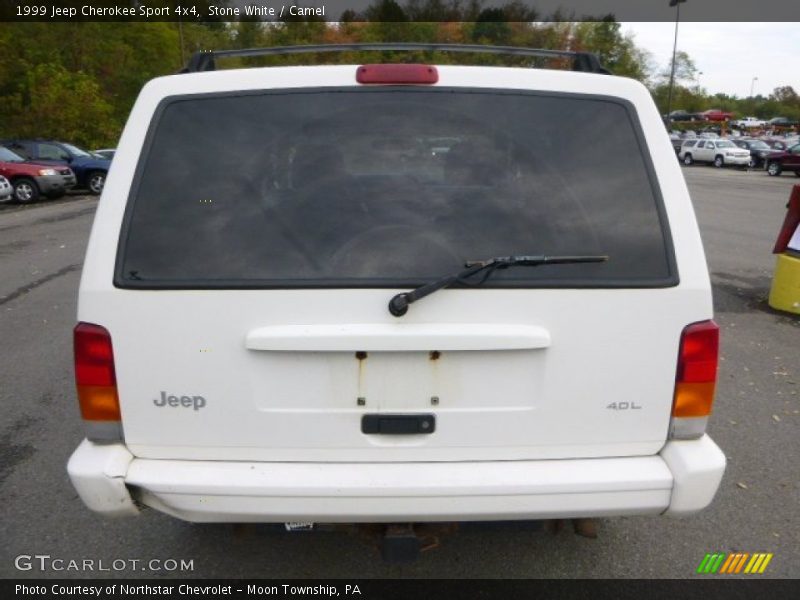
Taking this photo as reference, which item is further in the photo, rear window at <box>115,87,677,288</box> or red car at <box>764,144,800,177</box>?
red car at <box>764,144,800,177</box>

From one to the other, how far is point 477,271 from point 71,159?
23971mm

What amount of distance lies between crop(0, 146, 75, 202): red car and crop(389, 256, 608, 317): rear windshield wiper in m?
20.7

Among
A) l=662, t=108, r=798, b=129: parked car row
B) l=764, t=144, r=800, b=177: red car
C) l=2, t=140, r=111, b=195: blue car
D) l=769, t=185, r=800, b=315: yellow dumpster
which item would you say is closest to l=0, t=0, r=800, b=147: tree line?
l=2, t=140, r=111, b=195: blue car

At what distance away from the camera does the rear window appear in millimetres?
2236

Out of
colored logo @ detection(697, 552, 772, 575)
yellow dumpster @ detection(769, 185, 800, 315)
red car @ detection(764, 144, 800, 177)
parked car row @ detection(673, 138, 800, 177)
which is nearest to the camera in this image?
colored logo @ detection(697, 552, 772, 575)

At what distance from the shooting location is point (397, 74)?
93.4 inches

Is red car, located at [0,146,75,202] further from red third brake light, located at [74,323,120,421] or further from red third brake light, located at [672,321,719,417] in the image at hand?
red third brake light, located at [672,321,719,417]

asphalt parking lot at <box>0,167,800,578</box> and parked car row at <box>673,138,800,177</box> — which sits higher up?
asphalt parking lot at <box>0,167,800,578</box>

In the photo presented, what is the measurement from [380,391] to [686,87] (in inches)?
4195

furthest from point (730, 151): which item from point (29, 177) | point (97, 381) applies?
point (97, 381)

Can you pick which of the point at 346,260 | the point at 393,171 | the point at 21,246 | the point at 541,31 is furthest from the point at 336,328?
the point at 541,31

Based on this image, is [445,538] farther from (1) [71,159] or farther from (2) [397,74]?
(1) [71,159]

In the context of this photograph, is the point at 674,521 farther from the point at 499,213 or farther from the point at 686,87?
the point at 686,87

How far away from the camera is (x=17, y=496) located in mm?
3574
